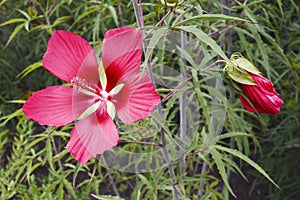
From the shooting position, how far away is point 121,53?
1.72 ft

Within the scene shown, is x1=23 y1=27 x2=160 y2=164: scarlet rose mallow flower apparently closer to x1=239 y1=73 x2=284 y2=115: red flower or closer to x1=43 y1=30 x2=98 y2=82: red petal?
x1=43 y1=30 x2=98 y2=82: red petal

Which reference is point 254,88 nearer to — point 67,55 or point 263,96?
point 263,96

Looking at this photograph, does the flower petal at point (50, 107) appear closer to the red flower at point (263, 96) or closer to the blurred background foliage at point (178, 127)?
the blurred background foliage at point (178, 127)

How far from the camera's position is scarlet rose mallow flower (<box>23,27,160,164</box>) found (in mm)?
516

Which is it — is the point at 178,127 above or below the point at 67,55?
below

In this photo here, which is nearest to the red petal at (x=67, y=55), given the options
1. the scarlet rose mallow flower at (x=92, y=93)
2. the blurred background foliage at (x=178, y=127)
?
the scarlet rose mallow flower at (x=92, y=93)

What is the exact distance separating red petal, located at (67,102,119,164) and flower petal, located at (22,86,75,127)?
0.02 m

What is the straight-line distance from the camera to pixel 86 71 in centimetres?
56

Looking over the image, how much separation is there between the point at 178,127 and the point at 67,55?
710 millimetres

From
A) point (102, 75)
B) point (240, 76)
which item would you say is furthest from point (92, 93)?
point (240, 76)

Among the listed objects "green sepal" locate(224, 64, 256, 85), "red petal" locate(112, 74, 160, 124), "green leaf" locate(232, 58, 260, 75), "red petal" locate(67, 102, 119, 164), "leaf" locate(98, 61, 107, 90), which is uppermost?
"leaf" locate(98, 61, 107, 90)

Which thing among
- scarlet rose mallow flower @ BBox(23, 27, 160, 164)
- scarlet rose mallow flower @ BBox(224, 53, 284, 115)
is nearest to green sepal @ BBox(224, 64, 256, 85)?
scarlet rose mallow flower @ BBox(224, 53, 284, 115)

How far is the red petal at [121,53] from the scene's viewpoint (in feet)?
1.66

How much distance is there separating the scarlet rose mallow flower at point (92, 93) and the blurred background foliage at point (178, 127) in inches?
4.4
